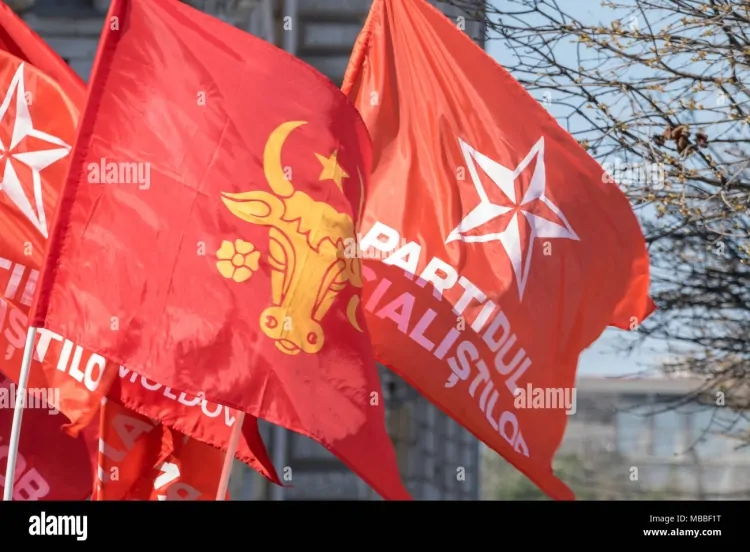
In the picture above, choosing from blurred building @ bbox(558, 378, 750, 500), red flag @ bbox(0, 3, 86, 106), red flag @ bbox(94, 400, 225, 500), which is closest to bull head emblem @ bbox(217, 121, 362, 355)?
red flag @ bbox(94, 400, 225, 500)

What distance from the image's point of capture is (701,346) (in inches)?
362

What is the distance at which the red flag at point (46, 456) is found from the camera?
266 inches

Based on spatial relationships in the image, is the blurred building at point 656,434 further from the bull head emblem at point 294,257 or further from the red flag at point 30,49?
the red flag at point 30,49

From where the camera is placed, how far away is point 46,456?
22.4 feet

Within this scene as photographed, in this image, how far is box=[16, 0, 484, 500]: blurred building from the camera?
948 cm

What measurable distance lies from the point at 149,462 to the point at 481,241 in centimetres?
171

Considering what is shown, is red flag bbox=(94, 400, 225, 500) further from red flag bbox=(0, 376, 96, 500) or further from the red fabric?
red flag bbox=(0, 376, 96, 500)

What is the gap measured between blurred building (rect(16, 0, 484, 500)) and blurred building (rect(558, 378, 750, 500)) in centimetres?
79

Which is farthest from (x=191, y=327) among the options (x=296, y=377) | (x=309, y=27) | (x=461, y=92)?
(x=309, y=27)

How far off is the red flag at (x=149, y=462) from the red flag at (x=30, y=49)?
1481 mm

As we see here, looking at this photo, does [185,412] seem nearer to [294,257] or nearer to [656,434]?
[294,257]

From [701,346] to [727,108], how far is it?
165cm

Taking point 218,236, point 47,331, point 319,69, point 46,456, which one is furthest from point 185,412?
point 319,69
